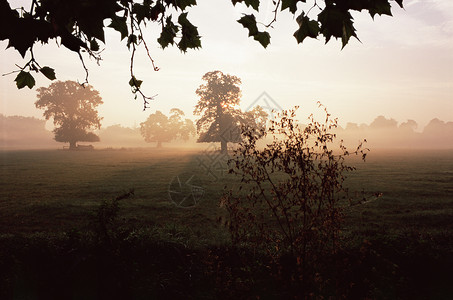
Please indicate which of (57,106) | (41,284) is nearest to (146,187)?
(41,284)

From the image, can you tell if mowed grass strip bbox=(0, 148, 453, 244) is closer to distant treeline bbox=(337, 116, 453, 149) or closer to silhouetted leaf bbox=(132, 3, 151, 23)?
silhouetted leaf bbox=(132, 3, 151, 23)

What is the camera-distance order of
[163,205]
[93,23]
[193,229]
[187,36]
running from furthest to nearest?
[163,205] → [193,229] → [187,36] → [93,23]

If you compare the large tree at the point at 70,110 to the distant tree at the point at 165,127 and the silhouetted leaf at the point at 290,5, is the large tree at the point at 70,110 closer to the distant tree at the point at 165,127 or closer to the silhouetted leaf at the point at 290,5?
the distant tree at the point at 165,127

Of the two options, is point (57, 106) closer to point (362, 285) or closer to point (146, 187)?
point (146, 187)

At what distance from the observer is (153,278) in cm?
523

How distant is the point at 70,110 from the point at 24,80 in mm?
66098

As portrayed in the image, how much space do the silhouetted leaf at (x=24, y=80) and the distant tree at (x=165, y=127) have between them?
80.6m

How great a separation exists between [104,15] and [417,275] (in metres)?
6.58

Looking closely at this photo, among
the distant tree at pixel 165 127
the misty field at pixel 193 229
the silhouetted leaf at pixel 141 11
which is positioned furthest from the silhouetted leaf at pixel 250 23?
the distant tree at pixel 165 127

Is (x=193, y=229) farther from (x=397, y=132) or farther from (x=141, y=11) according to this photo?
(x=397, y=132)

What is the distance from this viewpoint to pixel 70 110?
61.4 meters

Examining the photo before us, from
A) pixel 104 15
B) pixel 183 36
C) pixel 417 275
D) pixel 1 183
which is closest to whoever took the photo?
pixel 104 15

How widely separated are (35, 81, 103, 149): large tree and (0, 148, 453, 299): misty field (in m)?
42.5

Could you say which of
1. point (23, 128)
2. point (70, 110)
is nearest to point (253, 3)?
point (70, 110)
